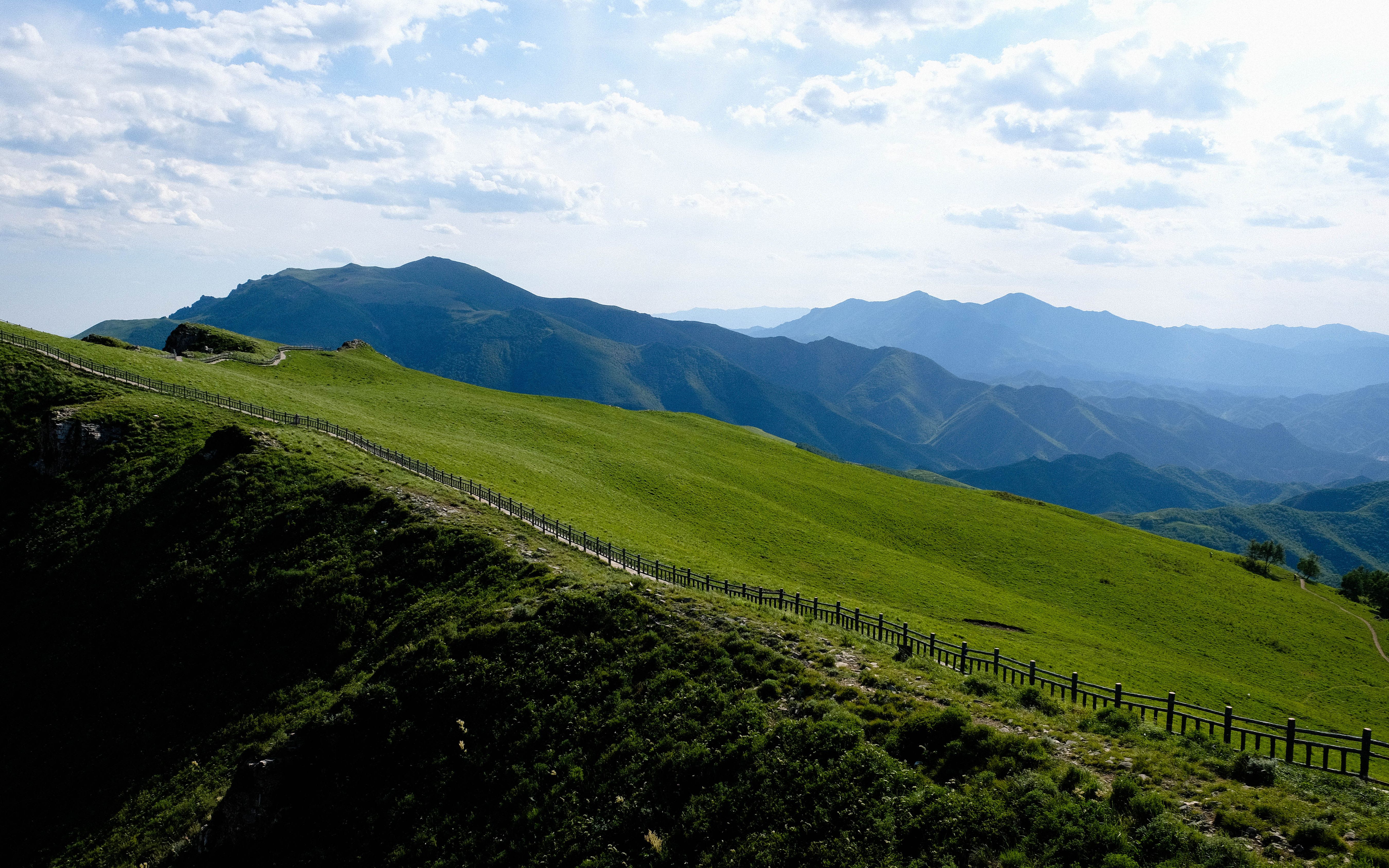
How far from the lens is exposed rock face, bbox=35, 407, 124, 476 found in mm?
45500

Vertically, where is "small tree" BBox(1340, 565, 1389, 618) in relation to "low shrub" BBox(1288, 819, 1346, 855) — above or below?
below

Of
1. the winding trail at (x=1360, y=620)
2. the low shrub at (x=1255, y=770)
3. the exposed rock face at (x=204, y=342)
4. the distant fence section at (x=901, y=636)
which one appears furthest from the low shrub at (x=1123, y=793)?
the exposed rock face at (x=204, y=342)

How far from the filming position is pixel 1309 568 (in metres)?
118

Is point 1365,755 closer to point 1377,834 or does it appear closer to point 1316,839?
point 1377,834

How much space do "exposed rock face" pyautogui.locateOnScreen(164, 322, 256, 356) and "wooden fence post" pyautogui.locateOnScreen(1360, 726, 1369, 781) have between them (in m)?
114

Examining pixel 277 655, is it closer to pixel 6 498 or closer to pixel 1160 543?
pixel 6 498

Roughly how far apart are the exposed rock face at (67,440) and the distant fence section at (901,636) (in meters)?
9.52

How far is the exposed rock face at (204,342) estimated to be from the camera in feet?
310

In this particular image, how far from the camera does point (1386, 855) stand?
1296 cm

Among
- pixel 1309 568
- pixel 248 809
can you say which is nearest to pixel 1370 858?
pixel 248 809

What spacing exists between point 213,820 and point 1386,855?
103 ft

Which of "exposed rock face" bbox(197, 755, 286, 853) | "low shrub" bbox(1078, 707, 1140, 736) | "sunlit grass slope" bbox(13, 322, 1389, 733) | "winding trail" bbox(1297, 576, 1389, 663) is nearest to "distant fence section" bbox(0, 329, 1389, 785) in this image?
"low shrub" bbox(1078, 707, 1140, 736)

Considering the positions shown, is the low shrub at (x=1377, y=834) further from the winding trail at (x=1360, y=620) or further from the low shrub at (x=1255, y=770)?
the winding trail at (x=1360, y=620)

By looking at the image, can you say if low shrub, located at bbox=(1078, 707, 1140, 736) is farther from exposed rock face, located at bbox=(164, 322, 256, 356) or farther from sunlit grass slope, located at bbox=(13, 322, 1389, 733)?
exposed rock face, located at bbox=(164, 322, 256, 356)
